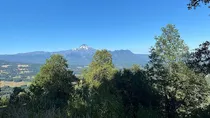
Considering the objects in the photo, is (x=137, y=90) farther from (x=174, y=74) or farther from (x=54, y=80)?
(x=54, y=80)

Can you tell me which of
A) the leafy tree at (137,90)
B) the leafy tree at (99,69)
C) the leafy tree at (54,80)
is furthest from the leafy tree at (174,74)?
the leafy tree at (99,69)

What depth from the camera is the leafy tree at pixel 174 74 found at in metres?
22.4

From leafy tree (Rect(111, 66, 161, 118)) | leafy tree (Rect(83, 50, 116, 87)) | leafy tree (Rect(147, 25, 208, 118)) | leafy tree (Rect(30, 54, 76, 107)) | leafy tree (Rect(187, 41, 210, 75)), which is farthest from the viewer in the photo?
leafy tree (Rect(83, 50, 116, 87))

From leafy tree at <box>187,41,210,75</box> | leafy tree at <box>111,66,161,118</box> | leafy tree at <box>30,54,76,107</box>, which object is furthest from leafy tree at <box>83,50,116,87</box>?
leafy tree at <box>187,41,210,75</box>

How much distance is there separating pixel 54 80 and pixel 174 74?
16561 millimetres

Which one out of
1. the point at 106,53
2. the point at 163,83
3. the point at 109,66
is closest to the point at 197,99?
the point at 163,83

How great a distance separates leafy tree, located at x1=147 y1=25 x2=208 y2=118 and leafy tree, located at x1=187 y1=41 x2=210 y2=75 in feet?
46.4

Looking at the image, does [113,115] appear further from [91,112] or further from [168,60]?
[168,60]

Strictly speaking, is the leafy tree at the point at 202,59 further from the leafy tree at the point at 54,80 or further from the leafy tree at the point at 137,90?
the leafy tree at the point at 54,80

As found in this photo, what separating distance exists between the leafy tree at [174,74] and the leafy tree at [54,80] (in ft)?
42.3

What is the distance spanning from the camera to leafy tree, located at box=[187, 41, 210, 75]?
780 cm

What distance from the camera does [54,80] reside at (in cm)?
3378

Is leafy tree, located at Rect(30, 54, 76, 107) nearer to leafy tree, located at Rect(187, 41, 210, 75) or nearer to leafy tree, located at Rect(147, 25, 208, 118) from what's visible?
leafy tree, located at Rect(147, 25, 208, 118)

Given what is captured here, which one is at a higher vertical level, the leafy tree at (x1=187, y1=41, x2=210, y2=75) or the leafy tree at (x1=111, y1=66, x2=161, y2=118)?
the leafy tree at (x1=187, y1=41, x2=210, y2=75)
